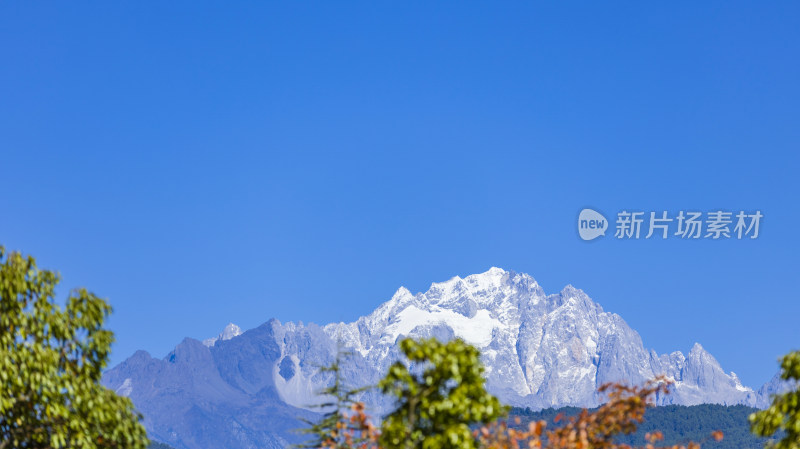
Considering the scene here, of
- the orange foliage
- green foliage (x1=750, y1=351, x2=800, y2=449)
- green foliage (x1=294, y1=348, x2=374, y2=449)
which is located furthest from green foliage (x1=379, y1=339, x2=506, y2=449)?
green foliage (x1=750, y1=351, x2=800, y2=449)

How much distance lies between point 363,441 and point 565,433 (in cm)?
426

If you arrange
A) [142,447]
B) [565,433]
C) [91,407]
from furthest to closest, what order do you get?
[142,447] < [91,407] < [565,433]

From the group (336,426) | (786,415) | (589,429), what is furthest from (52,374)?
(786,415)

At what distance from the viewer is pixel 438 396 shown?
14258 mm

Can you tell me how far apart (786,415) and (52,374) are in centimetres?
1305

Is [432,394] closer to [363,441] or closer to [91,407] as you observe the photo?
[363,441]

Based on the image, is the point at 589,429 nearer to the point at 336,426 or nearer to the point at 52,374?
the point at 336,426

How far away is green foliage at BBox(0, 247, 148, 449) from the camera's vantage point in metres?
16.9

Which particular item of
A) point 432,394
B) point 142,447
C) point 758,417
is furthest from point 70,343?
point 758,417

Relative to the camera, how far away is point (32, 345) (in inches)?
676

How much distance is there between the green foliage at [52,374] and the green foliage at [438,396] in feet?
21.2

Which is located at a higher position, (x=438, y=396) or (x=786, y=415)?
(x=786, y=415)

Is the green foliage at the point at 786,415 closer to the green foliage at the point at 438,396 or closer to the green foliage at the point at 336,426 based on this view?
the green foliage at the point at 438,396

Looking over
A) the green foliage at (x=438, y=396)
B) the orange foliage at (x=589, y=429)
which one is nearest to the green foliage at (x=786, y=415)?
the orange foliage at (x=589, y=429)
